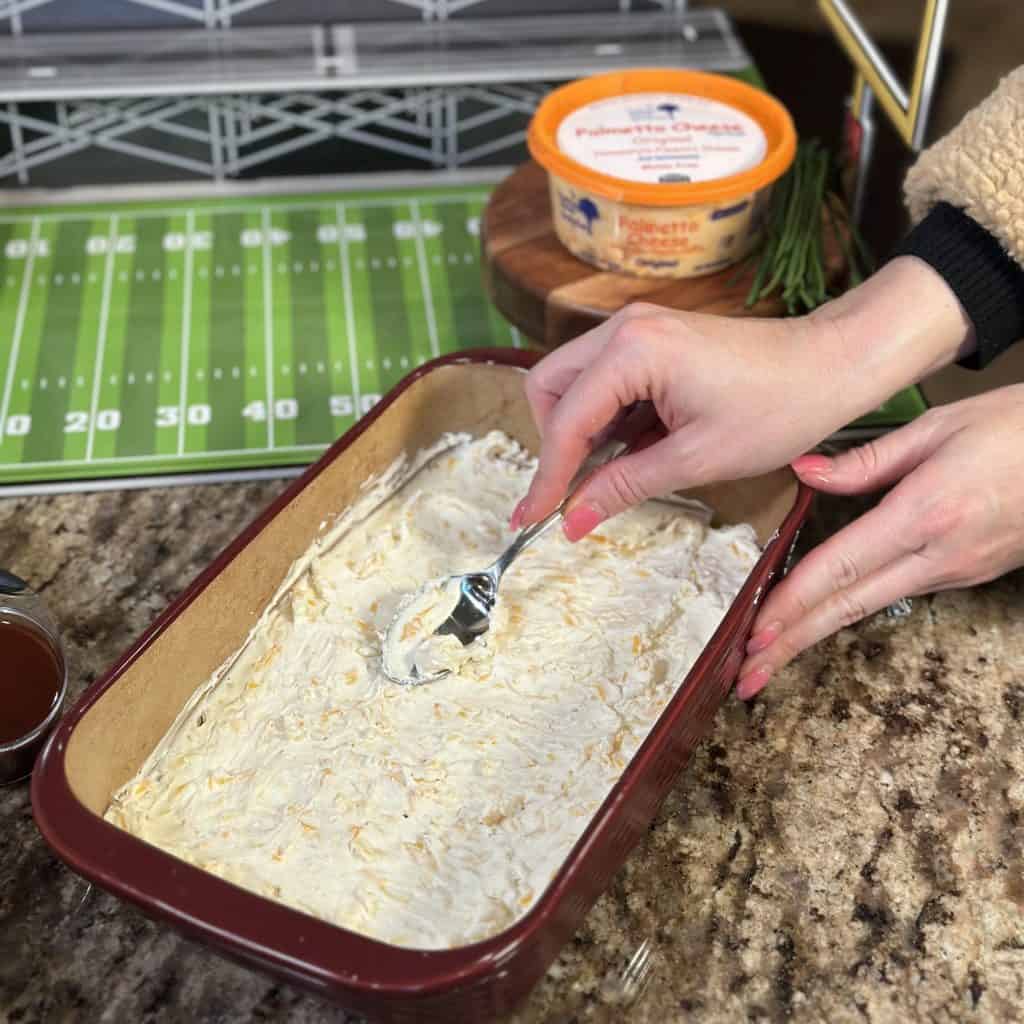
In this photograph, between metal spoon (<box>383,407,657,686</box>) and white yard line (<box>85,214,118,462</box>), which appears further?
white yard line (<box>85,214,118,462</box>)

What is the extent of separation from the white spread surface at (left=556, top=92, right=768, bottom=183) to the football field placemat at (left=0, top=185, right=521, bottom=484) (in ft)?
0.80

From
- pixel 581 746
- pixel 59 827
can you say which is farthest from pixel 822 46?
pixel 59 827

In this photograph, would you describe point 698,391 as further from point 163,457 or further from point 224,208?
point 224,208

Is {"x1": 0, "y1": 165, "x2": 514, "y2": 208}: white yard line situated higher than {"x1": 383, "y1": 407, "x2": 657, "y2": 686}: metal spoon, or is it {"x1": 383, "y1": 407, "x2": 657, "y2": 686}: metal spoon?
{"x1": 383, "y1": 407, "x2": 657, "y2": 686}: metal spoon

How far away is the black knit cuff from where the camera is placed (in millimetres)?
1011

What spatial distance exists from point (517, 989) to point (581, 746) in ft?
0.70

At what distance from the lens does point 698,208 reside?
1168mm

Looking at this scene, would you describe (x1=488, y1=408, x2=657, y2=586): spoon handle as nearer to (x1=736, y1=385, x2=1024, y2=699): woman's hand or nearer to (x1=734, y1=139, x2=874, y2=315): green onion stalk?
(x1=736, y1=385, x2=1024, y2=699): woman's hand

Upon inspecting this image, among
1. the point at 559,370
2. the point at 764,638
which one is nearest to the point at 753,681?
the point at 764,638

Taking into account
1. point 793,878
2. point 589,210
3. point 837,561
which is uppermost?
point 589,210

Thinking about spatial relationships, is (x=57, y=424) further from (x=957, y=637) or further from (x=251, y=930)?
(x=957, y=637)

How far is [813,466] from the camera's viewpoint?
96 cm

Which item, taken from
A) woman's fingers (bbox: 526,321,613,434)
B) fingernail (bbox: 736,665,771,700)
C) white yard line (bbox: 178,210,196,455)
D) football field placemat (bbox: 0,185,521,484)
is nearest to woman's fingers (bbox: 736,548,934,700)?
fingernail (bbox: 736,665,771,700)

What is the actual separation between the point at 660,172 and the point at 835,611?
0.48 meters
